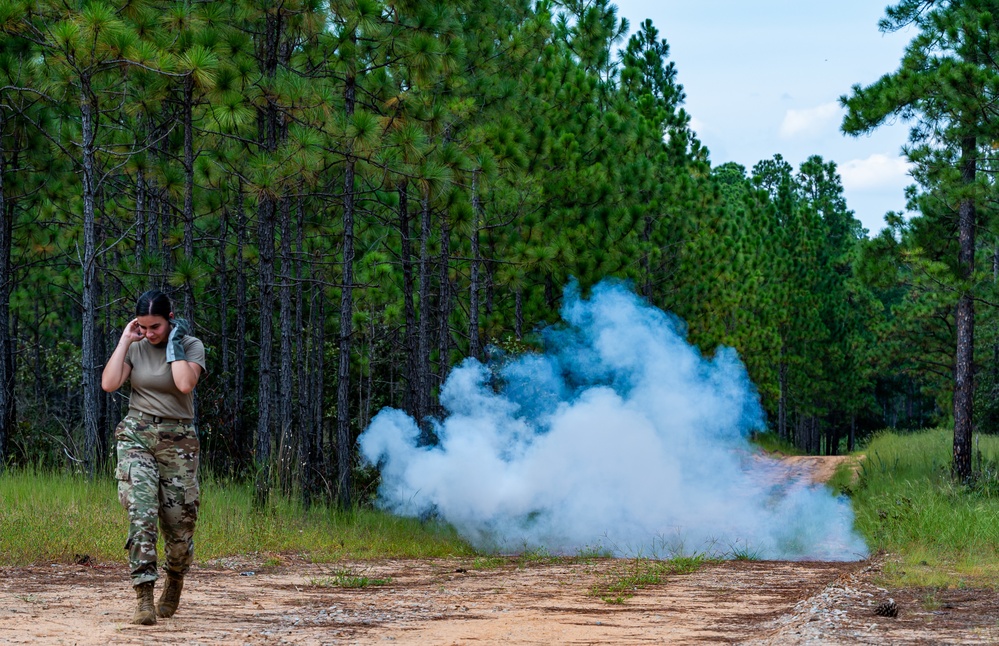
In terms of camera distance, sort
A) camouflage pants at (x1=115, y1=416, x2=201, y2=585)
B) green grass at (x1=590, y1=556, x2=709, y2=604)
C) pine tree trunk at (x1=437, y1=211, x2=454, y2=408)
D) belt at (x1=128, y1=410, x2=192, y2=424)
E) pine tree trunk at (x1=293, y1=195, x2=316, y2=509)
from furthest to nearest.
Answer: pine tree trunk at (x1=437, y1=211, x2=454, y2=408) < pine tree trunk at (x1=293, y1=195, x2=316, y2=509) < green grass at (x1=590, y1=556, x2=709, y2=604) < belt at (x1=128, y1=410, x2=192, y2=424) < camouflage pants at (x1=115, y1=416, x2=201, y2=585)

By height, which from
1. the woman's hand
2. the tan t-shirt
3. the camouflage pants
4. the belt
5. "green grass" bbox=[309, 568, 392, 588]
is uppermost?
the woman's hand

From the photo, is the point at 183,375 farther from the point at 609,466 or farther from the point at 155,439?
the point at 609,466

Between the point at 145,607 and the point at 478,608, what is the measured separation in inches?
107

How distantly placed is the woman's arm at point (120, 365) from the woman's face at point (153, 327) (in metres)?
0.05

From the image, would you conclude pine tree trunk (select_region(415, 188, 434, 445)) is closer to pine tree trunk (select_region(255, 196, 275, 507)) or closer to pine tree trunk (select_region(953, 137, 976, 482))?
pine tree trunk (select_region(255, 196, 275, 507))

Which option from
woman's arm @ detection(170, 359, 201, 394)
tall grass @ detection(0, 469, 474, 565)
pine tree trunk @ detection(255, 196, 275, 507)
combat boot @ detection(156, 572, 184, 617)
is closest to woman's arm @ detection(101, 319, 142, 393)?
woman's arm @ detection(170, 359, 201, 394)

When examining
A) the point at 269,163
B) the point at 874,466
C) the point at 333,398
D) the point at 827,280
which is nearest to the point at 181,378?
the point at 269,163

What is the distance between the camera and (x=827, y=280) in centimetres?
5422

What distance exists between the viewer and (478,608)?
855 cm

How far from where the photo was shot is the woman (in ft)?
22.5

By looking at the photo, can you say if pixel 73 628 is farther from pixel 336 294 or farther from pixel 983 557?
pixel 336 294

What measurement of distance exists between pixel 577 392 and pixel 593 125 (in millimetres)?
7302

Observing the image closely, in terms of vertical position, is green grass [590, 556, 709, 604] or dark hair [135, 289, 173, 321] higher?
dark hair [135, 289, 173, 321]

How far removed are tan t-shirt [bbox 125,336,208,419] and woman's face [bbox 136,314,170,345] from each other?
9cm
